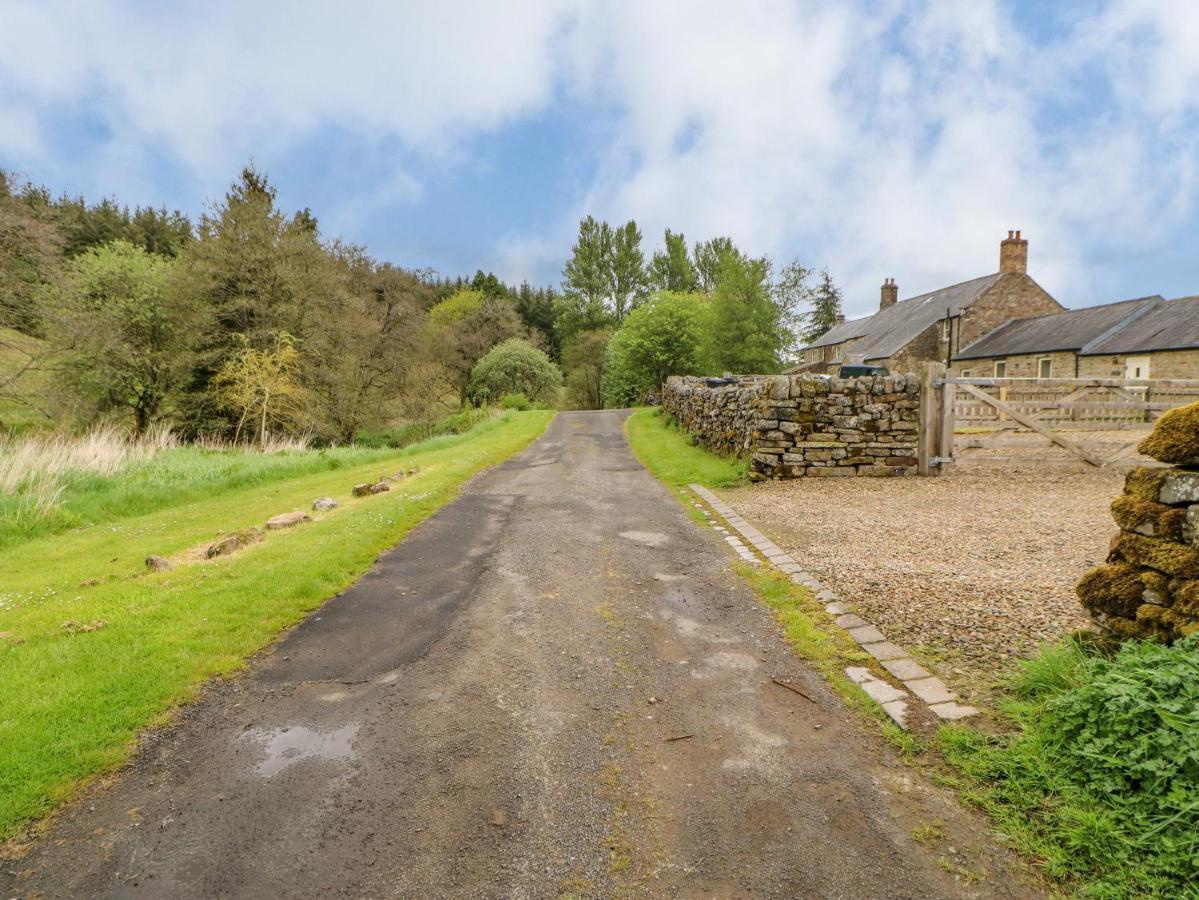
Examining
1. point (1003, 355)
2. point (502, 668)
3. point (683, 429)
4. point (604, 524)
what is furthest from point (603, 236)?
point (502, 668)

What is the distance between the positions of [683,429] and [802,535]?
14106mm

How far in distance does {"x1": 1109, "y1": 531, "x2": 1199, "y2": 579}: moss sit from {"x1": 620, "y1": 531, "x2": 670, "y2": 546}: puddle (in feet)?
15.5

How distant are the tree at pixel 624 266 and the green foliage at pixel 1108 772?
205 ft

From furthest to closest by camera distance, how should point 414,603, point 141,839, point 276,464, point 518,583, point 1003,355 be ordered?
point 1003,355, point 276,464, point 518,583, point 414,603, point 141,839

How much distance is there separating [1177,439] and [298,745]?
5.37m

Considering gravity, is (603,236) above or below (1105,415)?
above

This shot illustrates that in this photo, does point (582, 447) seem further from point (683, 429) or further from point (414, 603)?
point (414, 603)

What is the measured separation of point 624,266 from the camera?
210 ft

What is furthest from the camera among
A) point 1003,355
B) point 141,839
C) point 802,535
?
point 1003,355

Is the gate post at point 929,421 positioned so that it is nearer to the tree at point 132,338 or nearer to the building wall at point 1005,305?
the tree at point 132,338

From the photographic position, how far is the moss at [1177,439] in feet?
10.8

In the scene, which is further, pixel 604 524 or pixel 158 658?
pixel 604 524

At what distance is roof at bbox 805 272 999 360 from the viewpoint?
3756cm

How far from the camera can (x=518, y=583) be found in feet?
19.9
